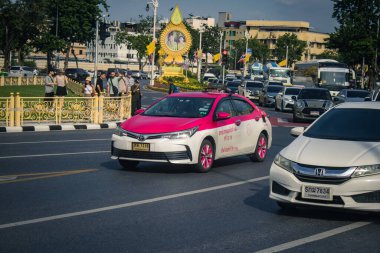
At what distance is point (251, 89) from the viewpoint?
182 feet

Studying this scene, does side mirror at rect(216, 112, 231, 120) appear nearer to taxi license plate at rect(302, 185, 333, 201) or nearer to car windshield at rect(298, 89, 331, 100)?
taxi license plate at rect(302, 185, 333, 201)

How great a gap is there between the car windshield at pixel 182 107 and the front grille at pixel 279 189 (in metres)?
5.12

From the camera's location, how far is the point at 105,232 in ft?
26.6

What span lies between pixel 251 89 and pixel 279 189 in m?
46.4

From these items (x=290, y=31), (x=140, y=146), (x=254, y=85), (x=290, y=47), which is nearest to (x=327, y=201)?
(x=140, y=146)

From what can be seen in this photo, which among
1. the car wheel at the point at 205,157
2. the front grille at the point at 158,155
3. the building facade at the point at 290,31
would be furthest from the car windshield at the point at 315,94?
the building facade at the point at 290,31

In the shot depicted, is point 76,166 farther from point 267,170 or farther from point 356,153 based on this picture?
point 356,153

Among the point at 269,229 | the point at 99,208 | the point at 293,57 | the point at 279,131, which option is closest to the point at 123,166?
the point at 99,208

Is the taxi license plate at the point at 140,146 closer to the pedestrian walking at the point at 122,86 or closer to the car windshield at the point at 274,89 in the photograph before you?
the pedestrian walking at the point at 122,86

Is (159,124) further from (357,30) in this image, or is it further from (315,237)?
(357,30)

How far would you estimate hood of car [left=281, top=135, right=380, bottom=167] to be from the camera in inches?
344

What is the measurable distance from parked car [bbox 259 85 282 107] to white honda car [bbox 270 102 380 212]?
128 ft

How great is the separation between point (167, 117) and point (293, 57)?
132828 mm

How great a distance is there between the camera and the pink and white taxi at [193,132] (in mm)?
13359
